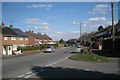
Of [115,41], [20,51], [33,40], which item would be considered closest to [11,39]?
[20,51]

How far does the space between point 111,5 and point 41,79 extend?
24919mm

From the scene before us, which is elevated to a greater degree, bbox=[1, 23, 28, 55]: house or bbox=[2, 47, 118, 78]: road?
bbox=[1, 23, 28, 55]: house

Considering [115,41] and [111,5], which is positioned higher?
[111,5]

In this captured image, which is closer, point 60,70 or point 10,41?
point 60,70

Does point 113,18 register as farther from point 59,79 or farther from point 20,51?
point 20,51

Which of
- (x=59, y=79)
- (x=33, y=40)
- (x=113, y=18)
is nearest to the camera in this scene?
(x=59, y=79)

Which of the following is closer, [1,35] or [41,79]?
[41,79]

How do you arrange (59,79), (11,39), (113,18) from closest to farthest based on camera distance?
(59,79) < (113,18) < (11,39)

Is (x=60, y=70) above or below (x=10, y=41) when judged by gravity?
below

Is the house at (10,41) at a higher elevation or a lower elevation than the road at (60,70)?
higher

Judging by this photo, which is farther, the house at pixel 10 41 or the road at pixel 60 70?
the house at pixel 10 41

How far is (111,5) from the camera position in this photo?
1383 inches

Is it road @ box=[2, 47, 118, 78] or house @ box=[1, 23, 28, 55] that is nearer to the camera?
road @ box=[2, 47, 118, 78]

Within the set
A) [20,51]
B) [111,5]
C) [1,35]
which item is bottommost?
[20,51]
